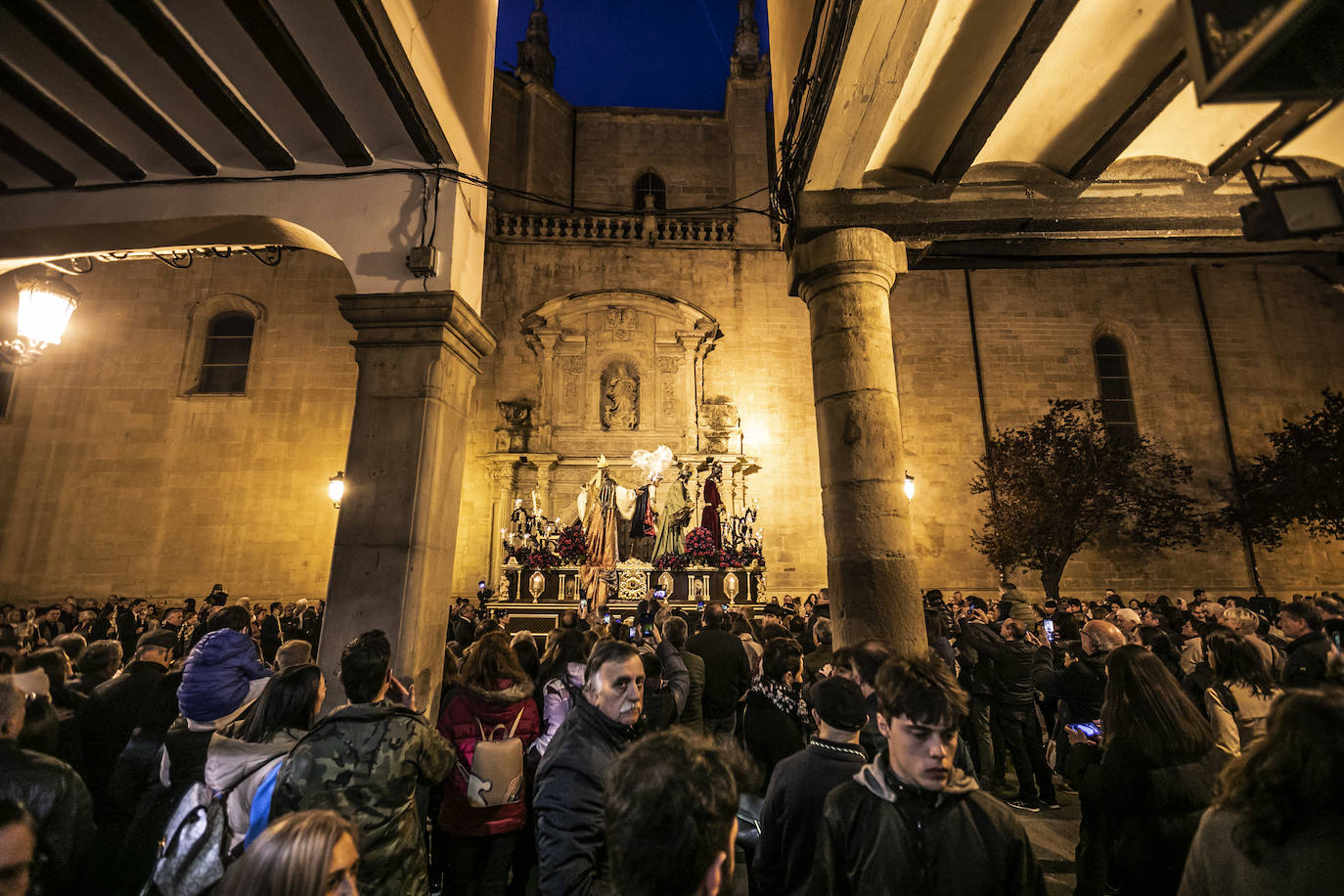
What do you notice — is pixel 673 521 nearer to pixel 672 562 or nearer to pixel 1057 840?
pixel 672 562

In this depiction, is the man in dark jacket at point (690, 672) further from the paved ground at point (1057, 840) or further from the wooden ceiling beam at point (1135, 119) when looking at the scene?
the wooden ceiling beam at point (1135, 119)

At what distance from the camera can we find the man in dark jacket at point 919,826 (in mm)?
1779

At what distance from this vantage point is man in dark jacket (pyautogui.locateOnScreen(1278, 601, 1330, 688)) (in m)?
3.78

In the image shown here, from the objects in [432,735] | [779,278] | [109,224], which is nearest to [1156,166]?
[432,735]

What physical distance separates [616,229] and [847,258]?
42.0 feet

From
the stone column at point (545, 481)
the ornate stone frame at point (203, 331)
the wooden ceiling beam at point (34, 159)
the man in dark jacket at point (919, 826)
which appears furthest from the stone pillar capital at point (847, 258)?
the ornate stone frame at point (203, 331)

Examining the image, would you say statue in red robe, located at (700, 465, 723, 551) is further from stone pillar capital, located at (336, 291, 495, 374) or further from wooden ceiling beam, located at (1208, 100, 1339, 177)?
wooden ceiling beam, located at (1208, 100, 1339, 177)

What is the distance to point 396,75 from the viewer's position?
4.70 metres

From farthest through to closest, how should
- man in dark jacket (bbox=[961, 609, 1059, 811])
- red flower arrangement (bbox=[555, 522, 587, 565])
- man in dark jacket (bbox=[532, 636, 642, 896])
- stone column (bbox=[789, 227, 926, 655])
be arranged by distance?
red flower arrangement (bbox=[555, 522, 587, 565]) < man in dark jacket (bbox=[961, 609, 1059, 811]) < stone column (bbox=[789, 227, 926, 655]) < man in dark jacket (bbox=[532, 636, 642, 896])

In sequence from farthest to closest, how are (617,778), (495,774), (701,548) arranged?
(701,548), (495,774), (617,778)

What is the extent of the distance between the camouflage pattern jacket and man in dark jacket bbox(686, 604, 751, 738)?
2782 millimetres

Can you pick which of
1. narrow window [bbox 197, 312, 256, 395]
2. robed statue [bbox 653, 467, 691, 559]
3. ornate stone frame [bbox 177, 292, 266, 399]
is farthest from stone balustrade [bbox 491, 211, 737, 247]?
robed statue [bbox 653, 467, 691, 559]

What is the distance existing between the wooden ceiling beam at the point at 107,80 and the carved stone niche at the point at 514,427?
9684 millimetres

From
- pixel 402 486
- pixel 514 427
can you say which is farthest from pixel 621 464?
pixel 402 486
